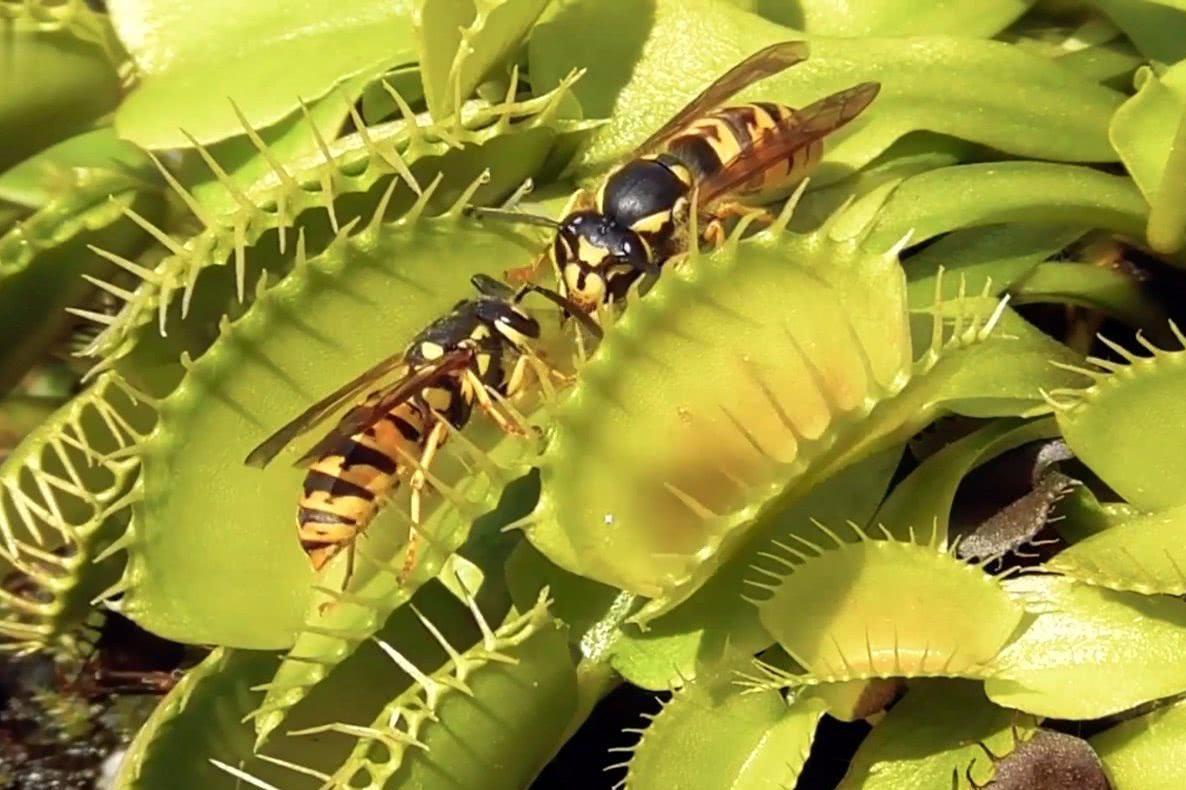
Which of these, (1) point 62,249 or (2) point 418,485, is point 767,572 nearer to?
(2) point 418,485

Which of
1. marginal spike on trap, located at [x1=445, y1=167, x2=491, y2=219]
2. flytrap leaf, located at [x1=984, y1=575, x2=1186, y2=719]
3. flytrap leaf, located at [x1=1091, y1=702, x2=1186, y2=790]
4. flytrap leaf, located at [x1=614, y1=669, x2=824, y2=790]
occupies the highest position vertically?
marginal spike on trap, located at [x1=445, y1=167, x2=491, y2=219]

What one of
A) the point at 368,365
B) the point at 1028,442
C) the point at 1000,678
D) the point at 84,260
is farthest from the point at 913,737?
the point at 84,260

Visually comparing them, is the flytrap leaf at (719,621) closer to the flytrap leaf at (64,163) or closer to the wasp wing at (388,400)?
the wasp wing at (388,400)

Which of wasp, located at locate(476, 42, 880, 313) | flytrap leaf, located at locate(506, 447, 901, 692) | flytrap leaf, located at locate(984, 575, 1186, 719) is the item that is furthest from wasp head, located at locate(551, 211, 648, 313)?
flytrap leaf, located at locate(984, 575, 1186, 719)

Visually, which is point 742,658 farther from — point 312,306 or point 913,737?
point 312,306

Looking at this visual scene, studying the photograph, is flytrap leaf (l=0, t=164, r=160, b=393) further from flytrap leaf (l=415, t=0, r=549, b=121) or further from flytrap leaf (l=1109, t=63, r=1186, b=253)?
flytrap leaf (l=1109, t=63, r=1186, b=253)

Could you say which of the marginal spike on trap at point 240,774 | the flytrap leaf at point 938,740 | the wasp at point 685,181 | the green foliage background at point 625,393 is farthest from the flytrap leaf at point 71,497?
the flytrap leaf at point 938,740

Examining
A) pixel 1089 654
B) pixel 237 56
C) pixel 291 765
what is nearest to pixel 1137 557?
pixel 1089 654
